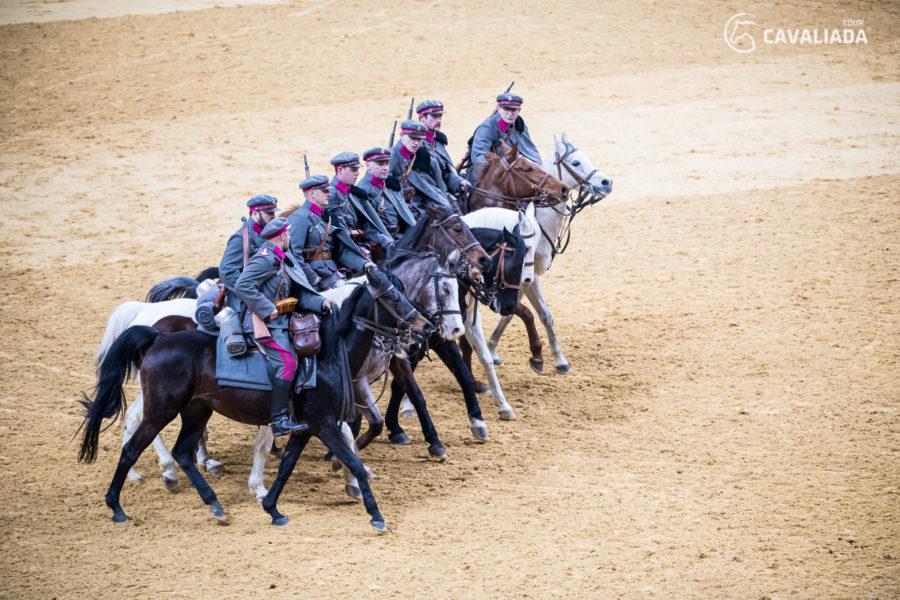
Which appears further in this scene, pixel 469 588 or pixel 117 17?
pixel 117 17

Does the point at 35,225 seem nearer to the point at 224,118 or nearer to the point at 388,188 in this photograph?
the point at 224,118

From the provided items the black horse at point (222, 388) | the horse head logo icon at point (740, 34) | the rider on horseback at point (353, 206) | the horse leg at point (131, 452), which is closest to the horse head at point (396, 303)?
the black horse at point (222, 388)

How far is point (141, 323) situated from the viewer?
9.85m

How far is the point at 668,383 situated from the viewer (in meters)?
12.4

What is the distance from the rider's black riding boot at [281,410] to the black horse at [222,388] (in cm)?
15

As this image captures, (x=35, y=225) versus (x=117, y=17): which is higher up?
(x=117, y=17)

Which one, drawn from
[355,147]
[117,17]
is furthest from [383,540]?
[117,17]

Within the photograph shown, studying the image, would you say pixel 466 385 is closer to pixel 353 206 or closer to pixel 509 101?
pixel 353 206

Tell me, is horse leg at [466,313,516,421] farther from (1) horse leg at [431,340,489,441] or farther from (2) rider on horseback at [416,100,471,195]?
(2) rider on horseback at [416,100,471,195]

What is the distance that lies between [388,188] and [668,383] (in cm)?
458

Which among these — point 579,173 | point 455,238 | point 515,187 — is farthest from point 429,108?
point 455,238

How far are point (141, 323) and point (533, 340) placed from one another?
5.29 metres

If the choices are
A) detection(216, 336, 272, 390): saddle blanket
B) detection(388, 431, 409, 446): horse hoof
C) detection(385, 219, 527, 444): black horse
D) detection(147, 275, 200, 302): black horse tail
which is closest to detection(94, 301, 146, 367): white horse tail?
detection(147, 275, 200, 302): black horse tail

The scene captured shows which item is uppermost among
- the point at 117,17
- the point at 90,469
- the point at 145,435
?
the point at 117,17
